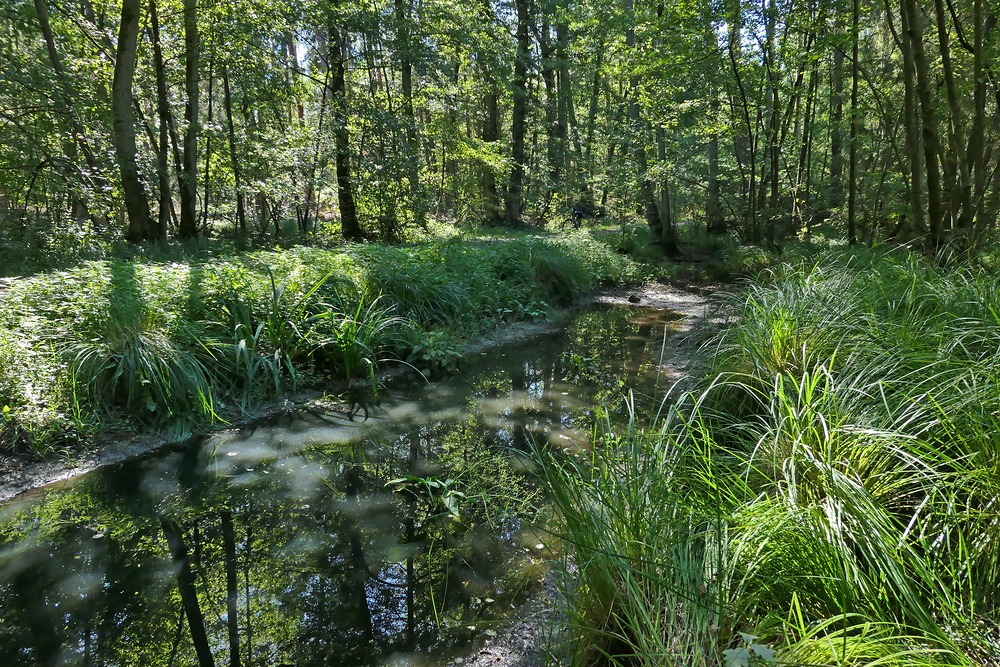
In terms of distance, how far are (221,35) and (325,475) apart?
30.5ft

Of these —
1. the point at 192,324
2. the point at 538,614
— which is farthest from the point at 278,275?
the point at 538,614

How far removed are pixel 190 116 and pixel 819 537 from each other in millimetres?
10995

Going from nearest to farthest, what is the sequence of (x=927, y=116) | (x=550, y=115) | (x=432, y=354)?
(x=927, y=116) → (x=432, y=354) → (x=550, y=115)

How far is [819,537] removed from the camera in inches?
65.1

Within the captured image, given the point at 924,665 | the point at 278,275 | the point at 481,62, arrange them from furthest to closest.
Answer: the point at 481,62
the point at 278,275
the point at 924,665

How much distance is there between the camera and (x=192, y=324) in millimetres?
4898

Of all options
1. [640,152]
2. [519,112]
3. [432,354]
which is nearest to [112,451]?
[432,354]

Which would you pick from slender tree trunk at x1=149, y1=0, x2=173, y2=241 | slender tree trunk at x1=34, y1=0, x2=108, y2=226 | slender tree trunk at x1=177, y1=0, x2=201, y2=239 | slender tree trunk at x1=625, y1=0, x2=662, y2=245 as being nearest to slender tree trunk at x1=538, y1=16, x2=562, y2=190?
slender tree trunk at x1=625, y1=0, x2=662, y2=245

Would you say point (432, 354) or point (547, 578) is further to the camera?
point (432, 354)

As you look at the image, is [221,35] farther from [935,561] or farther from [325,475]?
[935,561]

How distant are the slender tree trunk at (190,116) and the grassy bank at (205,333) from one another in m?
4.29

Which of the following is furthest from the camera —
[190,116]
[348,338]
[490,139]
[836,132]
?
[490,139]

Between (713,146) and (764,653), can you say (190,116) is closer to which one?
(764,653)

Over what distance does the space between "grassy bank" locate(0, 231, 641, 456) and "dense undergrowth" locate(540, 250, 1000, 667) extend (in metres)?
3.70
